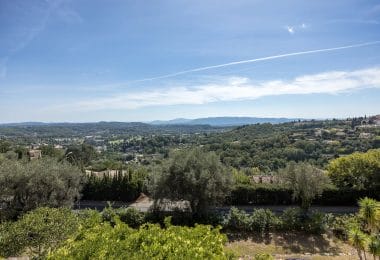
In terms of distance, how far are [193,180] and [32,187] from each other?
462 inches

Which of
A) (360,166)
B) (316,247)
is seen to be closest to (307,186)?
(316,247)

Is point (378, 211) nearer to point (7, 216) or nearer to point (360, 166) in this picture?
point (360, 166)

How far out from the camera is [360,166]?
33.8 m

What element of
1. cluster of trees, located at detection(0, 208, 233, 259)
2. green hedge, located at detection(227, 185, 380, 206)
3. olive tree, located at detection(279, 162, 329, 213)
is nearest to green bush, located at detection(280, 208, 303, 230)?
olive tree, located at detection(279, 162, 329, 213)

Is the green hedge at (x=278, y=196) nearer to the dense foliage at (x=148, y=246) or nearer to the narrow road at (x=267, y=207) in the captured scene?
the narrow road at (x=267, y=207)

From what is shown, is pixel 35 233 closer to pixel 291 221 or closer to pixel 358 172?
pixel 291 221

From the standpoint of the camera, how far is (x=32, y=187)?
2244 cm

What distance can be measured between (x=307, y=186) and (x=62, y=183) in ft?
57.6

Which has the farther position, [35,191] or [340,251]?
[35,191]

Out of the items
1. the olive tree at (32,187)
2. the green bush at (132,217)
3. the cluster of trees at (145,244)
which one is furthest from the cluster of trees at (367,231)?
the olive tree at (32,187)

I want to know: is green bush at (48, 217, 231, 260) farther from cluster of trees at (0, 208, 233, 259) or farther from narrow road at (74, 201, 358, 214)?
narrow road at (74, 201, 358, 214)

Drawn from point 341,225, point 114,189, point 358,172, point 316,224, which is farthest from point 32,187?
point 358,172

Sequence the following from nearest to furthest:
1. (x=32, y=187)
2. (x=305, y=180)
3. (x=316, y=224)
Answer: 1. (x=316, y=224)
2. (x=305, y=180)
3. (x=32, y=187)

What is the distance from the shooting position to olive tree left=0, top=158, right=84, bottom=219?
22.5 m
